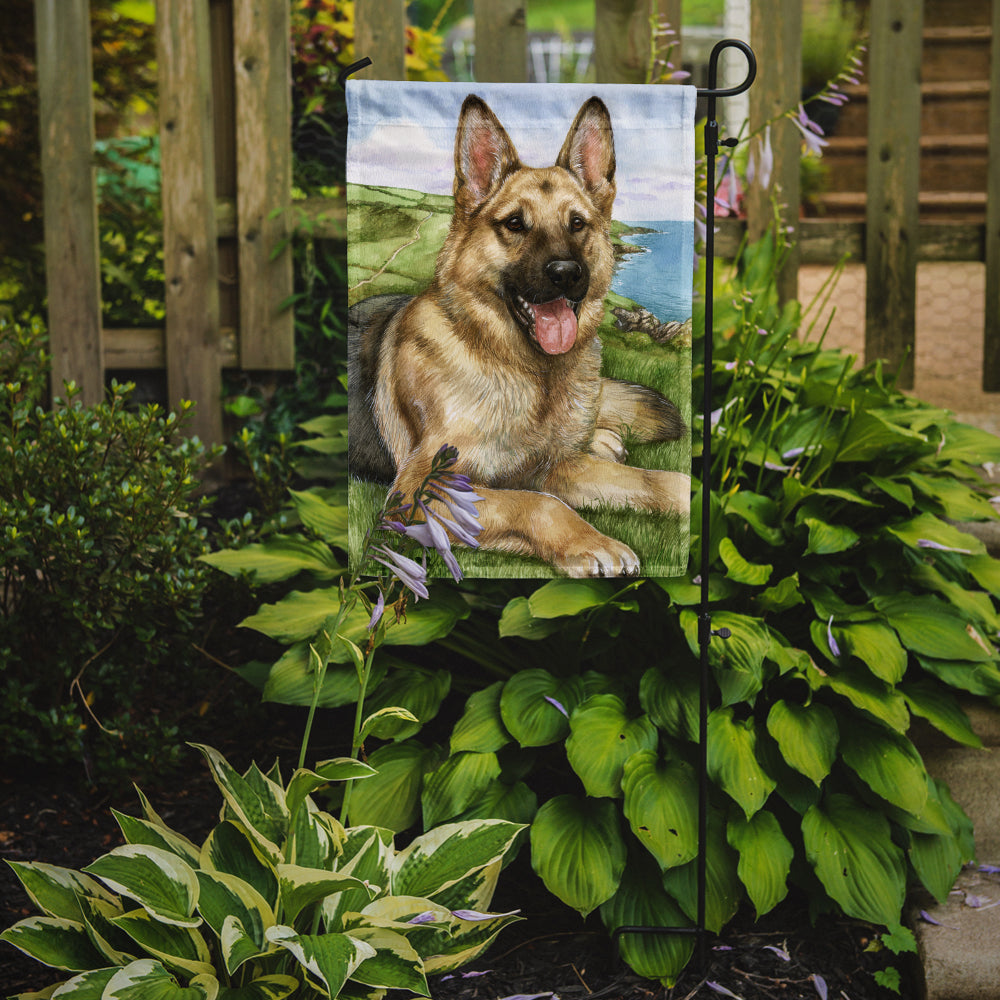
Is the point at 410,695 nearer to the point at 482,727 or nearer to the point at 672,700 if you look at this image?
the point at 482,727

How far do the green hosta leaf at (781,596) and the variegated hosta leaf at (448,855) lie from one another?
759 mm

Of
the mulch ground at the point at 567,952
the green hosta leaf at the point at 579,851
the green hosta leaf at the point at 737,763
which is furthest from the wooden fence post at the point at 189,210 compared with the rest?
the green hosta leaf at the point at 737,763

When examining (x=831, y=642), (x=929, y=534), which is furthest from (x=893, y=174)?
(x=831, y=642)

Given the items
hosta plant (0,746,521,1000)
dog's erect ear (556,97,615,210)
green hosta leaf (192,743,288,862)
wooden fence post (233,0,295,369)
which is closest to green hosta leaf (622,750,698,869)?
hosta plant (0,746,521,1000)

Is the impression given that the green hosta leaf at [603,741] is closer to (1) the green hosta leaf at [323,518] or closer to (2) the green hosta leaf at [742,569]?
(2) the green hosta leaf at [742,569]

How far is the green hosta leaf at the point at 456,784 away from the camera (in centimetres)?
198

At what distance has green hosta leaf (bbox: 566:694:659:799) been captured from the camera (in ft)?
6.34

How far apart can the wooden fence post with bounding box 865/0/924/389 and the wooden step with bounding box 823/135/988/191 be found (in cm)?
327

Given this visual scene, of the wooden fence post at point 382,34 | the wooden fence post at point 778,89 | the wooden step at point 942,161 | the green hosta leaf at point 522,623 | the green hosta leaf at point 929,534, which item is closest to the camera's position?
the green hosta leaf at point 522,623

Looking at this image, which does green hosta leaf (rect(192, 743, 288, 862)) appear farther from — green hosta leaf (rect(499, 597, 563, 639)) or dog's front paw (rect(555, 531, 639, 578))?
dog's front paw (rect(555, 531, 639, 578))

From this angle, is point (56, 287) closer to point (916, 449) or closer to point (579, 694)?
point (579, 694)

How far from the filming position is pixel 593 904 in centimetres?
185

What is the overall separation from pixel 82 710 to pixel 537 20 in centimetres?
1179

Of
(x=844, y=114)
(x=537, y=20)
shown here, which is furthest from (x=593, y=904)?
(x=537, y=20)
